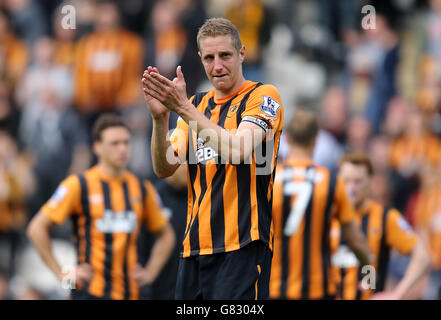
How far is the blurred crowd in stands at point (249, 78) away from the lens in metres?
10.8

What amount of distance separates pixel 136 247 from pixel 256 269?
2.73 metres

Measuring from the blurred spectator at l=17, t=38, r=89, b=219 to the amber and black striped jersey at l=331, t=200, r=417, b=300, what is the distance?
507 cm

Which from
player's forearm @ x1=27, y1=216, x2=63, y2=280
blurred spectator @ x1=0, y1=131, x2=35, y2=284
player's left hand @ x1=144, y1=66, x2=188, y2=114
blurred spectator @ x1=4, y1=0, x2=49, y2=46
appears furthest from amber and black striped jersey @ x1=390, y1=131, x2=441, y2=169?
player's left hand @ x1=144, y1=66, x2=188, y2=114

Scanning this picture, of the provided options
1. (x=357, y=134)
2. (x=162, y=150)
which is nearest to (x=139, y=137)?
(x=357, y=134)

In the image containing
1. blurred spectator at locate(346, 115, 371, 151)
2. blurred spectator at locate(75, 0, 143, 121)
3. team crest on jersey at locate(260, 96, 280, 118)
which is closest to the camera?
team crest on jersey at locate(260, 96, 280, 118)

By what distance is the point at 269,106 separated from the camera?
4730 millimetres

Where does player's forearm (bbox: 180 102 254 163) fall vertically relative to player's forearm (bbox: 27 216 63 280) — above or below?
above

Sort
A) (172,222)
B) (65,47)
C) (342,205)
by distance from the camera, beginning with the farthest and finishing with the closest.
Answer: (65,47) → (172,222) → (342,205)

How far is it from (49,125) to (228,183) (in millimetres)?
7963

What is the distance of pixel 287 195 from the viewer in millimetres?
6719

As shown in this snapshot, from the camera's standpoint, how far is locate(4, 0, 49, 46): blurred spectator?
43.6 feet

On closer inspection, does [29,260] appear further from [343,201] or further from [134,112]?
[343,201]

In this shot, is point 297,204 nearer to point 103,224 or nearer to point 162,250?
point 162,250

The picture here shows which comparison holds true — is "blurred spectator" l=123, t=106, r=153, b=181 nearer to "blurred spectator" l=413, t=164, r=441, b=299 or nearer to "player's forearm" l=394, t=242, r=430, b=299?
"blurred spectator" l=413, t=164, r=441, b=299
